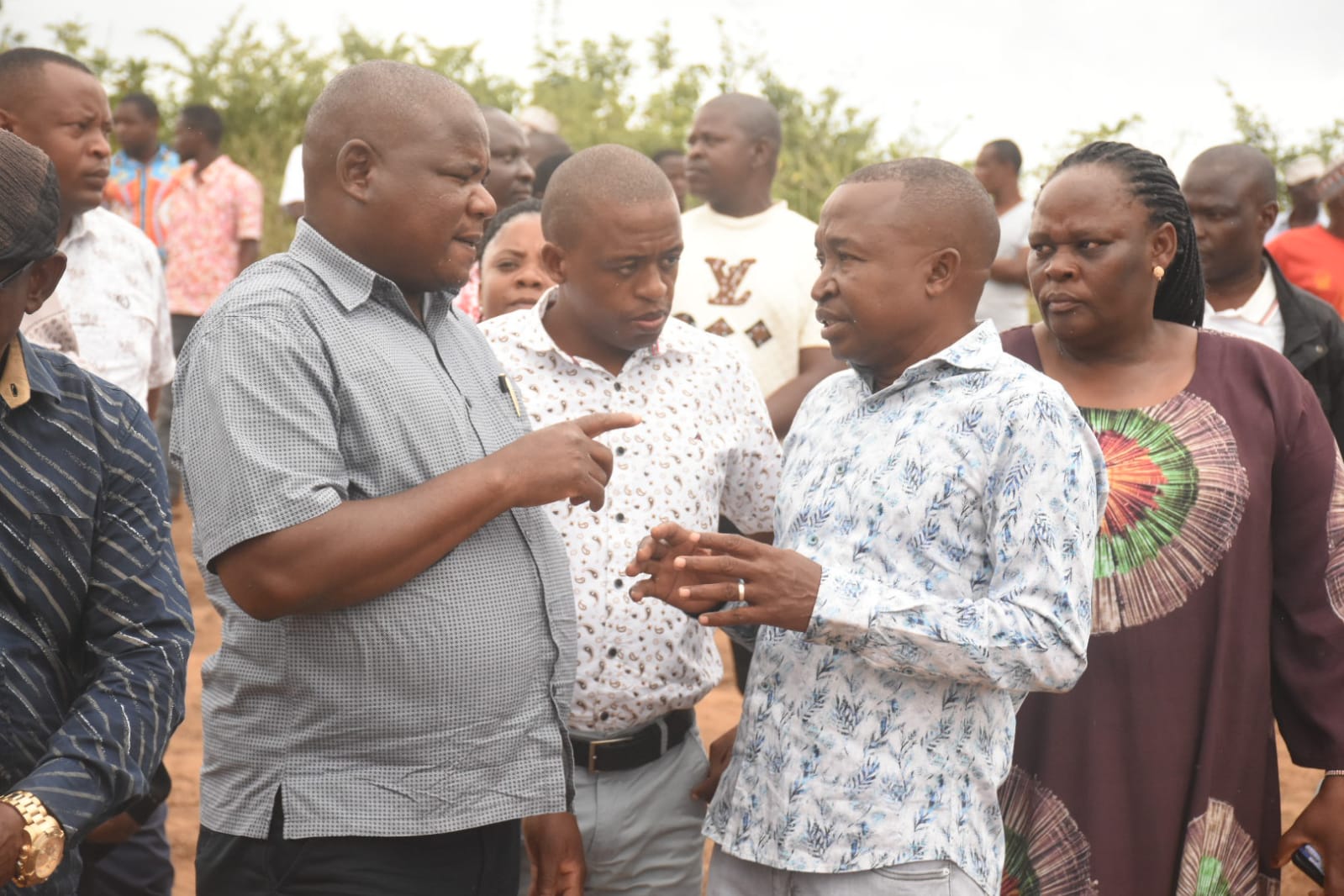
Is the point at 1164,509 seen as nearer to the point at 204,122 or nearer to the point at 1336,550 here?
the point at 1336,550

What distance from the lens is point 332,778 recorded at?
Result: 222 cm

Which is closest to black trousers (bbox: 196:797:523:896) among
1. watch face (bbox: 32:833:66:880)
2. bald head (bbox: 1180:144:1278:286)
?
watch face (bbox: 32:833:66:880)

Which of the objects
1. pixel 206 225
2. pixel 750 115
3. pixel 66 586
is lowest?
pixel 206 225

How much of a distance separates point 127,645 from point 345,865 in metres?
0.50

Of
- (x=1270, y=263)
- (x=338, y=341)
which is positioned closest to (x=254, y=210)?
(x=1270, y=263)

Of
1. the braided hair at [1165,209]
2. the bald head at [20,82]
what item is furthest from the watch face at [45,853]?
the bald head at [20,82]

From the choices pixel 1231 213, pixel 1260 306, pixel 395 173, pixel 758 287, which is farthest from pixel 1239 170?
pixel 395 173

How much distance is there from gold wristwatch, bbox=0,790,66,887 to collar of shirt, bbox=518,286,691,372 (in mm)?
1461

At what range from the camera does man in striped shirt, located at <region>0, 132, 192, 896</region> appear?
6.44 feet

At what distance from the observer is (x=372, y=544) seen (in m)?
2.09

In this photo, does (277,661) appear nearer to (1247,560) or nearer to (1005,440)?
(1005,440)

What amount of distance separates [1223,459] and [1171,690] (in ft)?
1.66

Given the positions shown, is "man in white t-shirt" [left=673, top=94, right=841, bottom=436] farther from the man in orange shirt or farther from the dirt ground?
the man in orange shirt

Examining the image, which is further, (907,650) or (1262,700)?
Answer: (1262,700)
